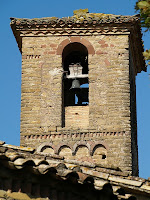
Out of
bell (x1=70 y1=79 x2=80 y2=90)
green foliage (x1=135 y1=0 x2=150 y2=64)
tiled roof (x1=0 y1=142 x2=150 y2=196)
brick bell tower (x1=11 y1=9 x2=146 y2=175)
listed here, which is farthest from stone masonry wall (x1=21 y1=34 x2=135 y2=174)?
green foliage (x1=135 y1=0 x2=150 y2=64)

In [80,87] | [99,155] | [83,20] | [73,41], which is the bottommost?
[99,155]

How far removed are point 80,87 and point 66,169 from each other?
8980 mm

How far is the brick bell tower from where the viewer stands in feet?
59.0

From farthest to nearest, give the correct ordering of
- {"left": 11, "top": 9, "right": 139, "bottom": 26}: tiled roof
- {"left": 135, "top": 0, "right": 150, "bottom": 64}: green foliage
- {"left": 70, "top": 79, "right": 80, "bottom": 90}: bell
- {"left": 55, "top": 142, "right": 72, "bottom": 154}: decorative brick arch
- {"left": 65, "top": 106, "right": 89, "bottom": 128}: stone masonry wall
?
1. {"left": 11, "top": 9, "right": 139, "bottom": 26}: tiled roof
2. {"left": 70, "top": 79, "right": 80, "bottom": 90}: bell
3. {"left": 65, "top": 106, "right": 89, "bottom": 128}: stone masonry wall
4. {"left": 55, "top": 142, "right": 72, "bottom": 154}: decorative brick arch
5. {"left": 135, "top": 0, "right": 150, "bottom": 64}: green foliage

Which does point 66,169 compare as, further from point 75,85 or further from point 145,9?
point 75,85

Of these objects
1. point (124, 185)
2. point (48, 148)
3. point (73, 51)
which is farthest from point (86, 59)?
point (124, 185)

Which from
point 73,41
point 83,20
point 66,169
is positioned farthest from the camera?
point 73,41

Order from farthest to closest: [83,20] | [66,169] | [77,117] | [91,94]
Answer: [83,20], [91,94], [77,117], [66,169]

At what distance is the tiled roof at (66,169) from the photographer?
Answer: 9.54 metres

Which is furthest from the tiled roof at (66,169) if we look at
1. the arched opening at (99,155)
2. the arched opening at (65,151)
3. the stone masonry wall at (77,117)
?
the stone masonry wall at (77,117)

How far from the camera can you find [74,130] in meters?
18.1

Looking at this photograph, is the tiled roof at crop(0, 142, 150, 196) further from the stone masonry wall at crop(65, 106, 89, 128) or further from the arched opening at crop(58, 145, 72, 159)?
the stone masonry wall at crop(65, 106, 89, 128)

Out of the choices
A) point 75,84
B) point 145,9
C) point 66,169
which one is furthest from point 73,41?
point 66,169

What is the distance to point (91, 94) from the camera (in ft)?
60.8
